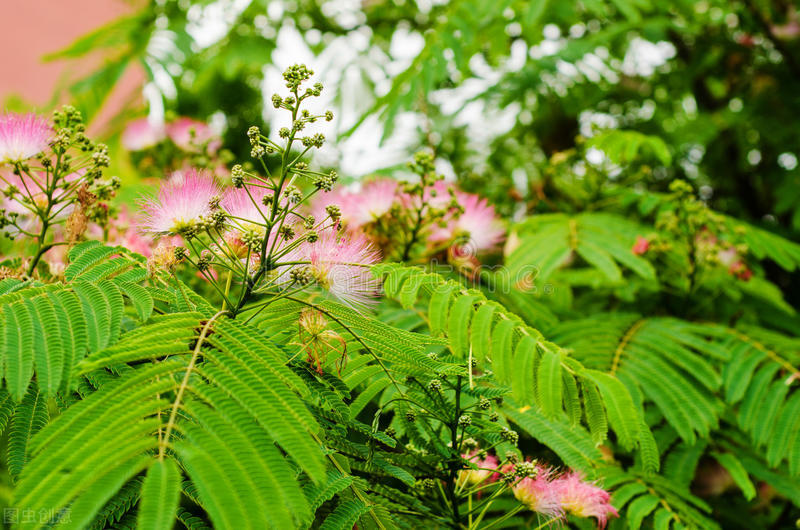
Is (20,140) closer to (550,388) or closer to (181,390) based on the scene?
(181,390)

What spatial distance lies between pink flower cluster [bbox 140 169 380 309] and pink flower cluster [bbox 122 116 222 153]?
156cm

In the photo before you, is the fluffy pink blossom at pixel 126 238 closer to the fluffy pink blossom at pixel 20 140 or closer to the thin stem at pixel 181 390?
the fluffy pink blossom at pixel 20 140

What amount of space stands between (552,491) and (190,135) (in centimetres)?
226

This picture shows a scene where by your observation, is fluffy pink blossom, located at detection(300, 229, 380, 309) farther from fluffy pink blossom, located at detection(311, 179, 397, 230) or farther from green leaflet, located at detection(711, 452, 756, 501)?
green leaflet, located at detection(711, 452, 756, 501)

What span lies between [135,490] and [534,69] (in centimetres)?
330

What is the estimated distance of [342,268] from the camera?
4.95 ft

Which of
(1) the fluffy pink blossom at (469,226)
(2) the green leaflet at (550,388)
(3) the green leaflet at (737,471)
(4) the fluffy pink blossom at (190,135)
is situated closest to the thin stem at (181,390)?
(2) the green leaflet at (550,388)

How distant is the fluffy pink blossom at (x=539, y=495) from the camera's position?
5.30ft

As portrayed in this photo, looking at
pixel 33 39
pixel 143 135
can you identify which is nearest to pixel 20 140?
pixel 143 135

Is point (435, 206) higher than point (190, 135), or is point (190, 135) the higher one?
point (190, 135)

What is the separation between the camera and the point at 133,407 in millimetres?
1057

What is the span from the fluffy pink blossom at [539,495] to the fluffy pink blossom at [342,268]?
1.95 feet

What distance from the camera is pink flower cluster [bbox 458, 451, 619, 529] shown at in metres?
1.61

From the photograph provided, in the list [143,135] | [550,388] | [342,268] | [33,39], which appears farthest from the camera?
[33,39]
